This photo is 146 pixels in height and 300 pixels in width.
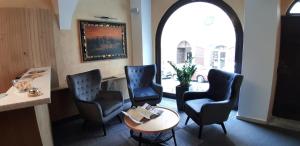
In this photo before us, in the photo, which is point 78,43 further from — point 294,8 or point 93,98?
point 294,8

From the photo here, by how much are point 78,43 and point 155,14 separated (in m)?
2.08

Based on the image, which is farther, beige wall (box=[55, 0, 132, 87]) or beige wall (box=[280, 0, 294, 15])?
beige wall (box=[55, 0, 132, 87])

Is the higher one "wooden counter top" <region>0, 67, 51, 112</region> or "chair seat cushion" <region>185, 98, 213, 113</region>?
"wooden counter top" <region>0, 67, 51, 112</region>

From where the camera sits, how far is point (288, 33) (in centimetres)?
331

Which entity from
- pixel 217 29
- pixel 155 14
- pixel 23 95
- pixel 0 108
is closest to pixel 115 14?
pixel 155 14

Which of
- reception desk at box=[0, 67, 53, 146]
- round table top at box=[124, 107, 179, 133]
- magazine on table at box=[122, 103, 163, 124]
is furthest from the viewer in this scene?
magazine on table at box=[122, 103, 163, 124]

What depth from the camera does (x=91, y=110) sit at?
3.08 meters

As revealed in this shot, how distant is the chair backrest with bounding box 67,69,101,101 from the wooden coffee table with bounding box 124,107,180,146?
1.05 metres

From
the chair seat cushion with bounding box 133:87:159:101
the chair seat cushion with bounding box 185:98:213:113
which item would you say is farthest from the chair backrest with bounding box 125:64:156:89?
the chair seat cushion with bounding box 185:98:213:113

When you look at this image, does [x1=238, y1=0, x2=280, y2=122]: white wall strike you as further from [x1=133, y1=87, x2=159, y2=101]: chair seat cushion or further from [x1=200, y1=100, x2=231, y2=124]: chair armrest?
[x1=133, y1=87, x2=159, y2=101]: chair seat cushion

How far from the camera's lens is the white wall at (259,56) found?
314 cm

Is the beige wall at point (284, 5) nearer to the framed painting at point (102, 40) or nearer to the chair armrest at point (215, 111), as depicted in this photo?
the chair armrest at point (215, 111)

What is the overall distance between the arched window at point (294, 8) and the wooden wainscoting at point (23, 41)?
162 inches

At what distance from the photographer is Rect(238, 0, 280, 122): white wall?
3145 millimetres
